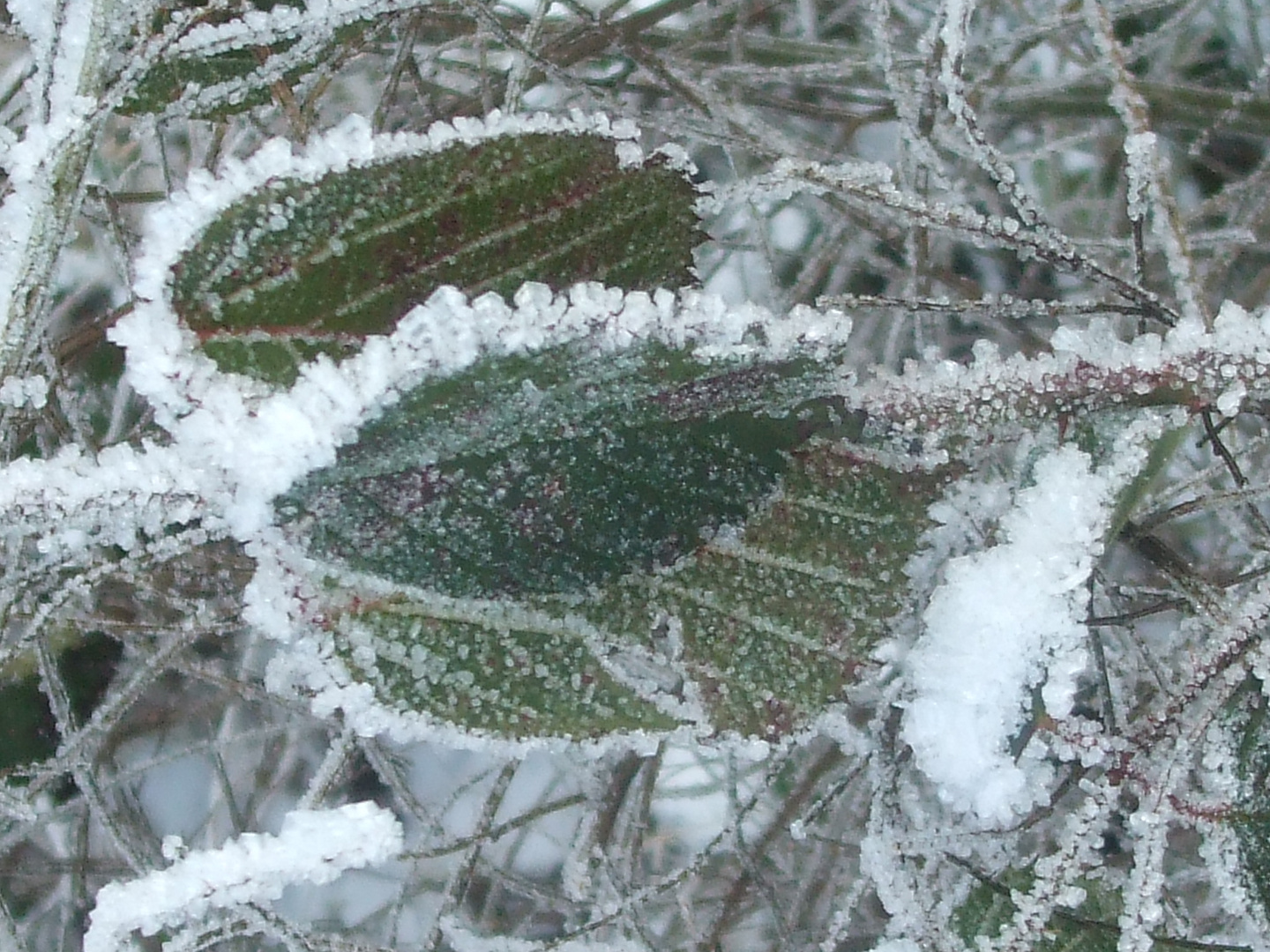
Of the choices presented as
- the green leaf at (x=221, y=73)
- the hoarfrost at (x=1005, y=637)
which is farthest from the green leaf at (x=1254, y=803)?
the green leaf at (x=221, y=73)

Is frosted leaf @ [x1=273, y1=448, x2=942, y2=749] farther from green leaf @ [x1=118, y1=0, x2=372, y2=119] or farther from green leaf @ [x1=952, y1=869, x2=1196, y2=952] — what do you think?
green leaf @ [x1=118, y1=0, x2=372, y2=119]

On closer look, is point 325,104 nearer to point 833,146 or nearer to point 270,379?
point 833,146

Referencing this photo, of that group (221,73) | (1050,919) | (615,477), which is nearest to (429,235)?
(615,477)

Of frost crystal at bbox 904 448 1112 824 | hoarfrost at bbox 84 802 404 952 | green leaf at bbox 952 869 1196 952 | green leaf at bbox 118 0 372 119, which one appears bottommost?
hoarfrost at bbox 84 802 404 952

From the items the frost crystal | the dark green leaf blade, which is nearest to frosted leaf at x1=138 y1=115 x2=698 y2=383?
the dark green leaf blade

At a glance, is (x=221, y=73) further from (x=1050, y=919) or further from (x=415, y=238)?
(x=1050, y=919)

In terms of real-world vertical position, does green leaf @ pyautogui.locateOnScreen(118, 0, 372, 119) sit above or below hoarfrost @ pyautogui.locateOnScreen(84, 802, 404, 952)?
above

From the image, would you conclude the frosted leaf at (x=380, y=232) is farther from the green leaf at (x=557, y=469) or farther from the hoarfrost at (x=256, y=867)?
the hoarfrost at (x=256, y=867)

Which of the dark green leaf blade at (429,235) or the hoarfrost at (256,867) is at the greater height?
the dark green leaf blade at (429,235)
